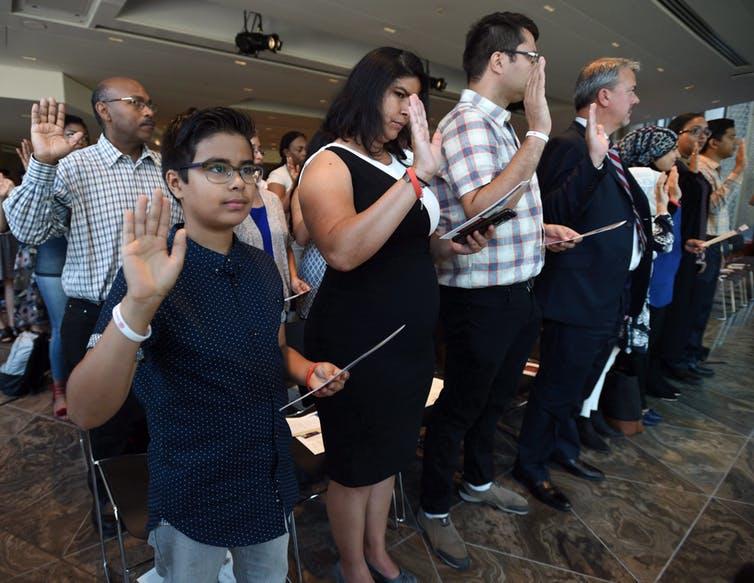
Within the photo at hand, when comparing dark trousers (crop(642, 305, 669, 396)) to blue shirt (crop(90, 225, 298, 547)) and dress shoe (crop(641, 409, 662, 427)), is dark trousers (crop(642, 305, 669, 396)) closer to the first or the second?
dress shoe (crop(641, 409, 662, 427))

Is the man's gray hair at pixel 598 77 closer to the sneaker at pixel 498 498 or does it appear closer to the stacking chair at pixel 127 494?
the sneaker at pixel 498 498

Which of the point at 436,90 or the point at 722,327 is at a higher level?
the point at 436,90

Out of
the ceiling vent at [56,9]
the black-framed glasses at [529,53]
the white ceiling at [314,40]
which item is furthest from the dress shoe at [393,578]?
the ceiling vent at [56,9]

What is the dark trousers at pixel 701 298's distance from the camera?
3.82m

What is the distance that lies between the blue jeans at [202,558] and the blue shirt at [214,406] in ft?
0.14

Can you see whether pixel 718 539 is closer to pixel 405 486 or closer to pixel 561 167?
pixel 405 486

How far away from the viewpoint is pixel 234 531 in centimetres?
108

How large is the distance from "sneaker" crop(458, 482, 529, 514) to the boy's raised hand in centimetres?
184

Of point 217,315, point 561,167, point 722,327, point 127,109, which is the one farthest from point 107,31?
point 722,327

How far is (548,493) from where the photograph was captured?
7.37 ft

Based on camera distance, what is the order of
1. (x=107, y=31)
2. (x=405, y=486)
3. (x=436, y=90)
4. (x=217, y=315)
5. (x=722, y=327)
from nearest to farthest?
(x=217, y=315), (x=405, y=486), (x=722, y=327), (x=107, y=31), (x=436, y=90)

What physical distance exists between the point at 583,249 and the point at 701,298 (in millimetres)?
2483

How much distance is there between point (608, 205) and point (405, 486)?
5.05ft

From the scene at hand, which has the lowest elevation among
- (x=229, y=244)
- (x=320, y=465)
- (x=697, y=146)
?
(x=320, y=465)
